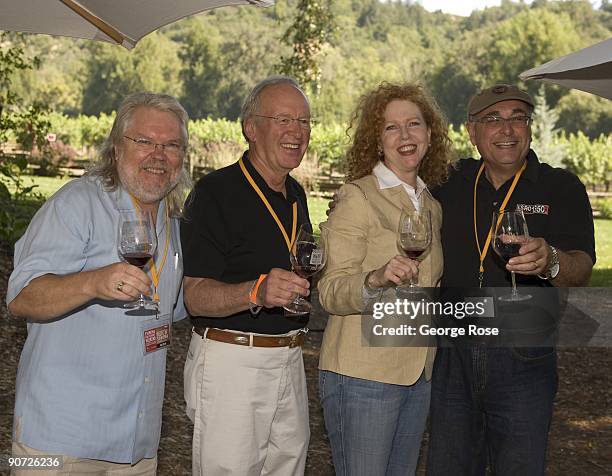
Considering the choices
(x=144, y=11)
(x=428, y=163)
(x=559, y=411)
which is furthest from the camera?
(x=559, y=411)

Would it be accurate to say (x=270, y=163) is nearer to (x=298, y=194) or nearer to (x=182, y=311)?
(x=298, y=194)

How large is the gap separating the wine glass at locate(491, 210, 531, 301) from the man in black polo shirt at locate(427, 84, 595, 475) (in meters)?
0.21

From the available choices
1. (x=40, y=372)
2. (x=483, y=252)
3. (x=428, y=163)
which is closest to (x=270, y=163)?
(x=428, y=163)

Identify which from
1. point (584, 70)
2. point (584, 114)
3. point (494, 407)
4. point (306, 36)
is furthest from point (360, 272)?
point (584, 114)

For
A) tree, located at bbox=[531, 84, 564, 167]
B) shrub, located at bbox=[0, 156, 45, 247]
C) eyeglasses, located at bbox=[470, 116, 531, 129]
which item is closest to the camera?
eyeglasses, located at bbox=[470, 116, 531, 129]

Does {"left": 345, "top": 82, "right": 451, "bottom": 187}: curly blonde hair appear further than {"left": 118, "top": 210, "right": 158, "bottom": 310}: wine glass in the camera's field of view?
Yes

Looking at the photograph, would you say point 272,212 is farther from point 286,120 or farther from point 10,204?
point 10,204

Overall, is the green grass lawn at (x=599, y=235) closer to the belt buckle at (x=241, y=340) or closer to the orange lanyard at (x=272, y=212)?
the orange lanyard at (x=272, y=212)

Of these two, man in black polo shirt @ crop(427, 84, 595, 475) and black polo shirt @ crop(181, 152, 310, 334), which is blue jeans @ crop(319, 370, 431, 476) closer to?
man in black polo shirt @ crop(427, 84, 595, 475)

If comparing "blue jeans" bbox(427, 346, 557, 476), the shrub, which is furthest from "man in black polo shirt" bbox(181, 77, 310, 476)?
the shrub

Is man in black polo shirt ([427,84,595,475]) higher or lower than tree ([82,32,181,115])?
lower

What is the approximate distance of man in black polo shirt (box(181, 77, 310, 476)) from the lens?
319 centimetres

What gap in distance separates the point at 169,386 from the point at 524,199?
15.3ft

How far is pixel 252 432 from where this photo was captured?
3.23 metres
